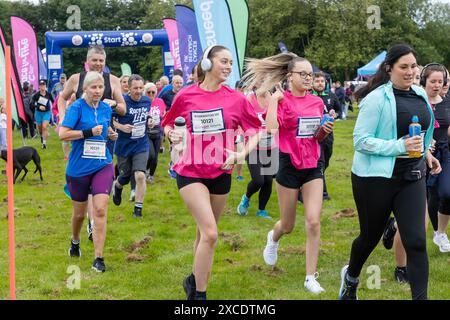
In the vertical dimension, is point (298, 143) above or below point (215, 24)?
below

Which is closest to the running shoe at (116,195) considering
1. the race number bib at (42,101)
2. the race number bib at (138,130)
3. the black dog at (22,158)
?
the race number bib at (138,130)

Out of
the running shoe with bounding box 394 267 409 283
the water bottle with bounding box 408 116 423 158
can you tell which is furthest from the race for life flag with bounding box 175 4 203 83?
the water bottle with bounding box 408 116 423 158

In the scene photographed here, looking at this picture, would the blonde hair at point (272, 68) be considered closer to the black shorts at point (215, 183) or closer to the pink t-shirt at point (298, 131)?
the pink t-shirt at point (298, 131)

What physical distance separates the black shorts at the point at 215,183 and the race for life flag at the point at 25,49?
61.8 ft

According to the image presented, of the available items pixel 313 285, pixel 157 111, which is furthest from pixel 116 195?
pixel 313 285

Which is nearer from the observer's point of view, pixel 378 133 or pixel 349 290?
pixel 378 133

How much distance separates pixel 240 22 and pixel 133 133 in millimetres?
3355

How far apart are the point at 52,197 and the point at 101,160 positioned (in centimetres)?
495

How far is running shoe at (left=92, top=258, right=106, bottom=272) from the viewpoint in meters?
5.92

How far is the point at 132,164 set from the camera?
845 cm

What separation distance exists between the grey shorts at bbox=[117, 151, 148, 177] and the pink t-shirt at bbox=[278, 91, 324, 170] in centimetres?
329

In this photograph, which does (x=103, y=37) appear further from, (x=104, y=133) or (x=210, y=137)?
(x=210, y=137)

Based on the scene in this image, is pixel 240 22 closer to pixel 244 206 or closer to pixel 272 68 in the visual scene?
pixel 244 206
